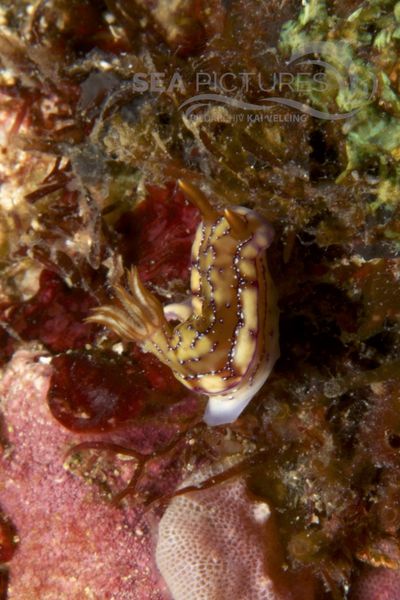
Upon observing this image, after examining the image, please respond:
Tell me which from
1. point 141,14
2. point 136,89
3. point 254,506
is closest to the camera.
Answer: point 141,14

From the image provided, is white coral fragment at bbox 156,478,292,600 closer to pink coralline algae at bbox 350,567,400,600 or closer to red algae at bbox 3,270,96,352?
pink coralline algae at bbox 350,567,400,600

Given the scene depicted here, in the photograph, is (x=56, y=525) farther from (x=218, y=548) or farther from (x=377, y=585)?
(x=377, y=585)

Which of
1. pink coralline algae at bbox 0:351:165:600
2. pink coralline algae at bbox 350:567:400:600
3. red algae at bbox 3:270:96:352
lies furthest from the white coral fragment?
red algae at bbox 3:270:96:352

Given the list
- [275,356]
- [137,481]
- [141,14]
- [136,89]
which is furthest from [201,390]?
[141,14]

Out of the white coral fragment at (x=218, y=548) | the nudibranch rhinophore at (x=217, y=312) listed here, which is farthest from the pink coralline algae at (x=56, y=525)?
the nudibranch rhinophore at (x=217, y=312)

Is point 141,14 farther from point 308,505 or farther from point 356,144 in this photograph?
point 308,505
